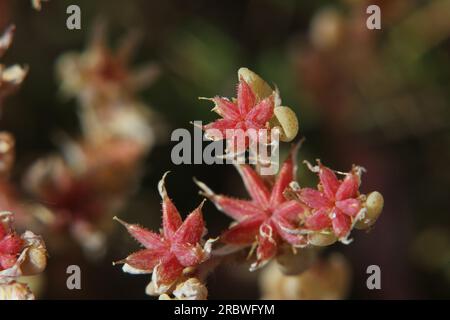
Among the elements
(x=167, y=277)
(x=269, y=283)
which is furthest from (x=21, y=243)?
(x=269, y=283)

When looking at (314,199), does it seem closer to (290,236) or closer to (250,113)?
(290,236)

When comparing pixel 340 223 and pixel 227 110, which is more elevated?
pixel 227 110

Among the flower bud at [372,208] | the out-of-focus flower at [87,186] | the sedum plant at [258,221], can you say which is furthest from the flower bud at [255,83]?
the out-of-focus flower at [87,186]

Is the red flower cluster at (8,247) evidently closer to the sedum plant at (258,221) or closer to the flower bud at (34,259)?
the flower bud at (34,259)

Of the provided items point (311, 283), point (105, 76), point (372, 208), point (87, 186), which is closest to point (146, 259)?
point (372, 208)

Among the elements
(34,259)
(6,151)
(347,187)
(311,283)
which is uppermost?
(6,151)

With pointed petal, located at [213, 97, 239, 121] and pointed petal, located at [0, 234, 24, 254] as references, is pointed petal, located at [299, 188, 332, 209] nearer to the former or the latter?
pointed petal, located at [213, 97, 239, 121]

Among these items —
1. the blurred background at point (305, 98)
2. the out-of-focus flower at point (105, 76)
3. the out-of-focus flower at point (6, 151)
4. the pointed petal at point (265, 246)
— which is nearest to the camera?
the pointed petal at point (265, 246)
